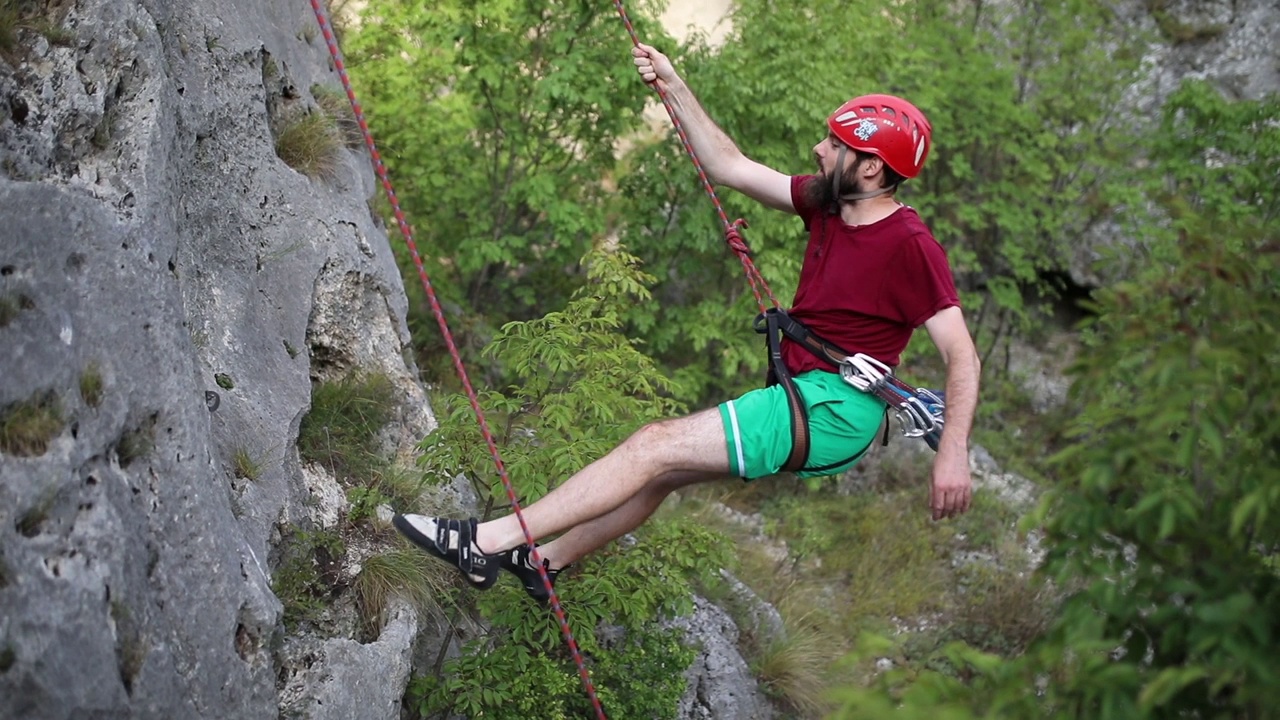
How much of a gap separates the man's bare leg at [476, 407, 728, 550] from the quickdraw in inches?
11.6

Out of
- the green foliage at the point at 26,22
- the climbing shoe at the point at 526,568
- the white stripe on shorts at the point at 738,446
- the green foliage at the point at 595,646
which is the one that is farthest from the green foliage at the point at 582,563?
the green foliage at the point at 26,22

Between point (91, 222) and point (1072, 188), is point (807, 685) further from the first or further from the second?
point (1072, 188)

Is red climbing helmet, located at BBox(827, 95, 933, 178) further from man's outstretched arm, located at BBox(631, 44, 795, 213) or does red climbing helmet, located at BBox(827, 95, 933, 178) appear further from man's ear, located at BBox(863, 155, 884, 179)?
man's outstretched arm, located at BBox(631, 44, 795, 213)

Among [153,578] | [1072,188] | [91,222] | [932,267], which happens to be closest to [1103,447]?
[932,267]

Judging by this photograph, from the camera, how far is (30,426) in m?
3.29

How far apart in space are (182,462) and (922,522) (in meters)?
7.32

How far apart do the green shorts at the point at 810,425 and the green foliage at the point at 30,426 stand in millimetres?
2249

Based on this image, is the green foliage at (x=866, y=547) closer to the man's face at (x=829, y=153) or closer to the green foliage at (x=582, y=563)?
the green foliage at (x=582, y=563)

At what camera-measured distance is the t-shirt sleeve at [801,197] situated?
4.68 m

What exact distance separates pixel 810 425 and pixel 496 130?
579 centimetres

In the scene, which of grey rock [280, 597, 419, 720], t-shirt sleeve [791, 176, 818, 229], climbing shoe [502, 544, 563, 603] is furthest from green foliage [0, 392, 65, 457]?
t-shirt sleeve [791, 176, 818, 229]

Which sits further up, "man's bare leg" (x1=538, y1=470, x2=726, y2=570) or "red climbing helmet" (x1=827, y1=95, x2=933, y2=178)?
"red climbing helmet" (x1=827, y1=95, x2=933, y2=178)

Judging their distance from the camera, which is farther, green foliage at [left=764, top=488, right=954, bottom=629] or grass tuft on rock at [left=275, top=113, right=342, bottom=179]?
green foliage at [left=764, top=488, right=954, bottom=629]

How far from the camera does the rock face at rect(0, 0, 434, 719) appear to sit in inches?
129
